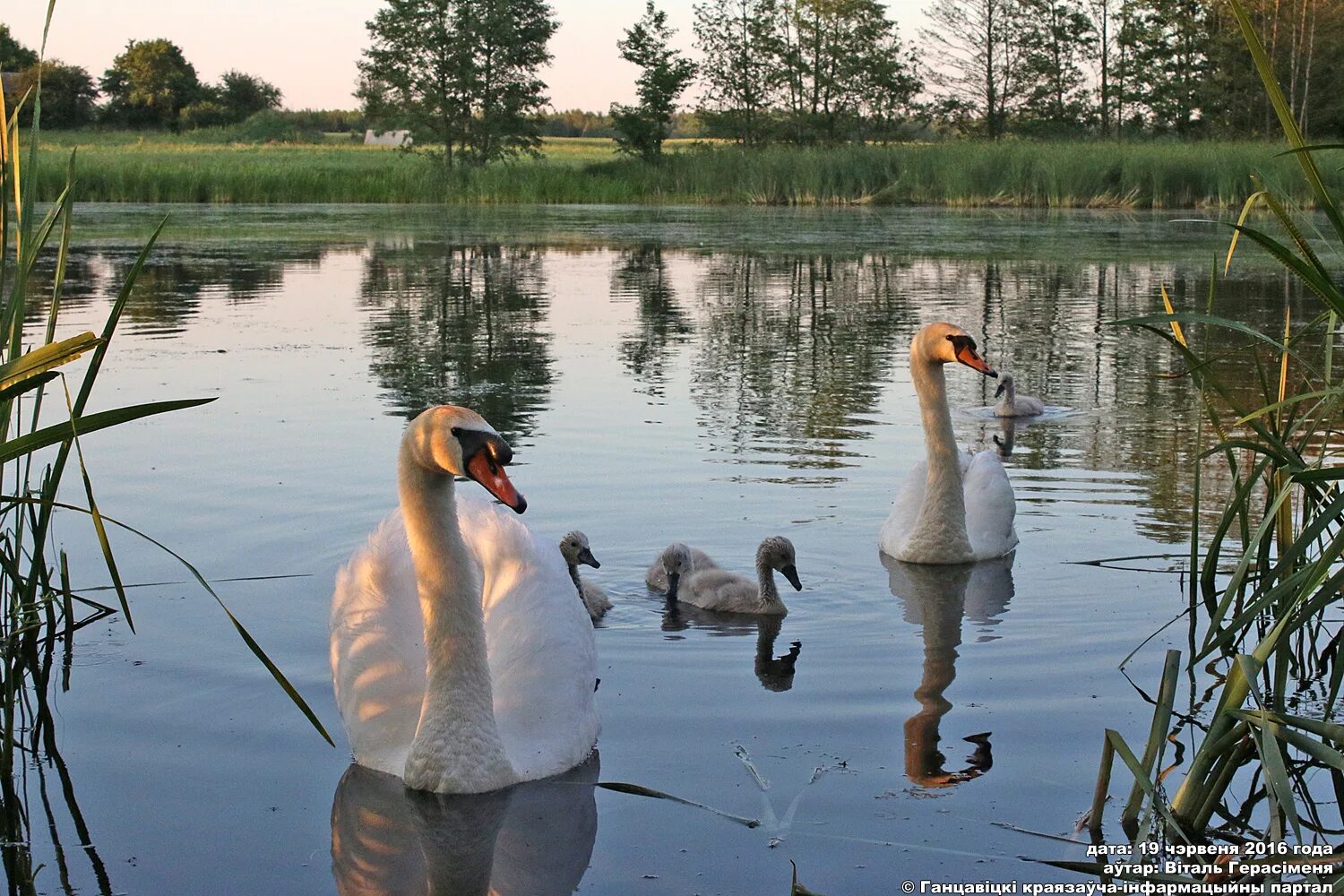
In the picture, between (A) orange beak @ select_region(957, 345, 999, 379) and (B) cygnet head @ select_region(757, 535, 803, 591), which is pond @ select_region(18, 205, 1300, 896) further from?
(A) orange beak @ select_region(957, 345, 999, 379)

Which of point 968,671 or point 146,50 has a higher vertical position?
point 146,50

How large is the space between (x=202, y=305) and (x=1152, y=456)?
34.7ft

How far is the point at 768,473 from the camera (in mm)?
8047

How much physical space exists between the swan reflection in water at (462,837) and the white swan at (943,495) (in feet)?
9.19

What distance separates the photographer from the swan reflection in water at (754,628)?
5.27 metres

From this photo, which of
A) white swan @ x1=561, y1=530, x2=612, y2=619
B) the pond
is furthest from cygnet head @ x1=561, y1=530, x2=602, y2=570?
the pond

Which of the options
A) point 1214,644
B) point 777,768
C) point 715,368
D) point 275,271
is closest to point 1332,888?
point 1214,644

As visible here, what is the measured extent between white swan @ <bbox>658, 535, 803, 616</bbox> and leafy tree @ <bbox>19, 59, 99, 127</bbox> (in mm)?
66282

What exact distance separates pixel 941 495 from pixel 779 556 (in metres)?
1.08

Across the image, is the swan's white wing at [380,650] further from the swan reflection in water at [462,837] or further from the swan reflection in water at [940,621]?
the swan reflection in water at [940,621]

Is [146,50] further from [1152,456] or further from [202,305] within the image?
[1152,456]

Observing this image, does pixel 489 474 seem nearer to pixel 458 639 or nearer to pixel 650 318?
pixel 458 639

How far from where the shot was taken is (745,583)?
6.04 m

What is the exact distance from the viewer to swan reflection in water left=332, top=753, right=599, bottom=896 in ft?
11.9
